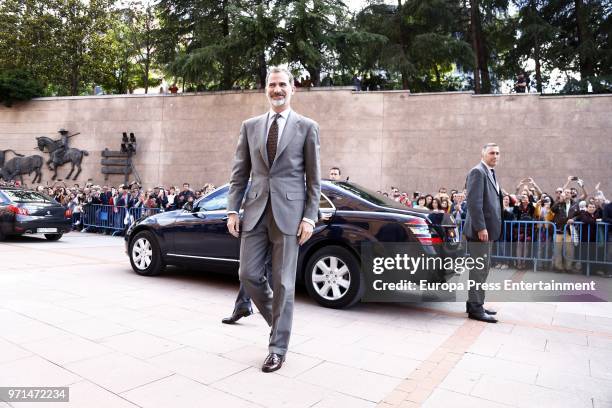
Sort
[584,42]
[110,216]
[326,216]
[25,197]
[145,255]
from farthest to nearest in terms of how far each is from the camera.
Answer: [584,42] < [110,216] < [25,197] < [145,255] < [326,216]

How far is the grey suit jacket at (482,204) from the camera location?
5.39 m

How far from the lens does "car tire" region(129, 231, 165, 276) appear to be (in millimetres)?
7287

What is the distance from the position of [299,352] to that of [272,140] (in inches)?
69.5

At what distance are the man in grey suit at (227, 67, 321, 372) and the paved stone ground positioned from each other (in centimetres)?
50

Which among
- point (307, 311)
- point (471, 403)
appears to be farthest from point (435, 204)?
point (471, 403)

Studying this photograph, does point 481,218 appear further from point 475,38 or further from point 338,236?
point 475,38

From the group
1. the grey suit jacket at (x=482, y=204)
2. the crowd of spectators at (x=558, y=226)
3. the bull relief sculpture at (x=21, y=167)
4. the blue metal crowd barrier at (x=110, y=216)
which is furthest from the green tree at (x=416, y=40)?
the bull relief sculpture at (x=21, y=167)

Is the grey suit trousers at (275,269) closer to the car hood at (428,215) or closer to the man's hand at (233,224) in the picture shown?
the man's hand at (233,224)

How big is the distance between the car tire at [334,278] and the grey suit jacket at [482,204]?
1395mm

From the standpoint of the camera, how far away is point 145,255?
743 centimetres

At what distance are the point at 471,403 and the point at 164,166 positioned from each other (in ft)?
61.0

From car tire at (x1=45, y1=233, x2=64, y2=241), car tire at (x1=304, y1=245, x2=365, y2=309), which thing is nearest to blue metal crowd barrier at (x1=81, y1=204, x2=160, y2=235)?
car tire at (x1=45, y1=233, x2=64, y2=241)

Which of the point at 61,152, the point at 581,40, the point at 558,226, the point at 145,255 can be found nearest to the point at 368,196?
the point at 145,255

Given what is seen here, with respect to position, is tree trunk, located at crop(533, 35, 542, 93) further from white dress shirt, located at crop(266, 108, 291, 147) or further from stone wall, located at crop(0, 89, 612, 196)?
white dress shirt, located at crop(266, 108, 291, 147)
